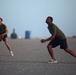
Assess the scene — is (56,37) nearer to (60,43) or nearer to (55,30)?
(60,43)

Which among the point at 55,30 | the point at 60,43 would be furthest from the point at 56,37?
the point at 55,30

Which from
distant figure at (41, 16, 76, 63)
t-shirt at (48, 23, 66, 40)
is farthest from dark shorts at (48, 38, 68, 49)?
t-shirt at (48, 23, 66, 40)

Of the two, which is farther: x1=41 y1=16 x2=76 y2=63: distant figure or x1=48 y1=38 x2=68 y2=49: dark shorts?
x1=48 y1=38 x2=68 y2=49: dark shorts

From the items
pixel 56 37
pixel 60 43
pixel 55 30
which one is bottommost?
pixel 60 43

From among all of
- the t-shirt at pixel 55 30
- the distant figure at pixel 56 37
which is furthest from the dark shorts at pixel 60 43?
the t-shirt at pixel 55 30

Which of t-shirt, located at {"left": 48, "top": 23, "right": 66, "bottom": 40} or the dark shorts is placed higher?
t-shirt, located at {"left": 48, "top": 23, "right": 66, "bottom": 40}

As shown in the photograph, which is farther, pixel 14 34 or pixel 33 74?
pixel 14 34

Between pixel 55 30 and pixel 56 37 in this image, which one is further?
pixel 56 37

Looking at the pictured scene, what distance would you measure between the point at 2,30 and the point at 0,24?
0.91 ft

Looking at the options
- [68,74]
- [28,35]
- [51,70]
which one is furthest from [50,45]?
[28,35]

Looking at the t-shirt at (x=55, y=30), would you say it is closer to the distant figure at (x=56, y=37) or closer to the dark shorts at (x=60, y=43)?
the distant figure at (x=56, y=37)

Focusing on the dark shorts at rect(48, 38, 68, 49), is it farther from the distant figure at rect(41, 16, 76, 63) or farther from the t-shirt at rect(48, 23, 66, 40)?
the t-shirt at rect(48, 23, 66, 40)

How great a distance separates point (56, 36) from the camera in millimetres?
11805

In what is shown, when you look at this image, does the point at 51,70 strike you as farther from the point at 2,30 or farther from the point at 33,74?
the point at 2,30
